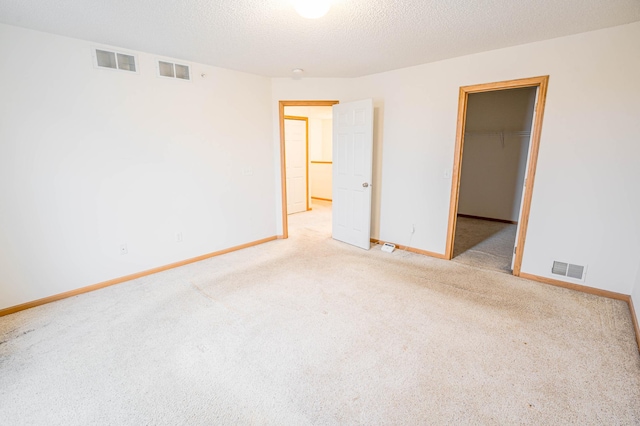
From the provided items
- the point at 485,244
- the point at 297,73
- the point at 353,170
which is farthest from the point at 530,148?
the point at 297,73

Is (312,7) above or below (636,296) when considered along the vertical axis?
above

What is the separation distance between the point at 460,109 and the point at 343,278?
231cm

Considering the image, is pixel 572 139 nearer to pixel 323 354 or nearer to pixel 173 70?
pixel 323 354

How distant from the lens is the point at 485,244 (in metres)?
4.20

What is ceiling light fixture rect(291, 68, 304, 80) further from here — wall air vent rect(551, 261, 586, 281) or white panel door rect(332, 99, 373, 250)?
wall air vent rect(551, 261, 586, 281)

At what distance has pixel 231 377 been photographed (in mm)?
1759

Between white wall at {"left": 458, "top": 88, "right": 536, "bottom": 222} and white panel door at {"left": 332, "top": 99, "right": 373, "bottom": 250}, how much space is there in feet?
9.55

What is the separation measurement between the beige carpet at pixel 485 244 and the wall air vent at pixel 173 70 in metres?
3.89

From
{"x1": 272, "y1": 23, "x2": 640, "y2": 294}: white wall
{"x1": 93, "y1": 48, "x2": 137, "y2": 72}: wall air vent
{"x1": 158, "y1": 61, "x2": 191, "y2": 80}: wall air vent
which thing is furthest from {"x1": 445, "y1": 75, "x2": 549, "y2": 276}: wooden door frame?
{"x1": 93, "y1": 48, "x2": 137, "y2": 72}: wall air vent

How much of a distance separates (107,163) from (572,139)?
4.44 m

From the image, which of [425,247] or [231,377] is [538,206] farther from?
[231,377]

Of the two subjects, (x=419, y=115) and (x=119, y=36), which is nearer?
(x=119, y=36)

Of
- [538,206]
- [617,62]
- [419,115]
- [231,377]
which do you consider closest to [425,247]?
[538,206]

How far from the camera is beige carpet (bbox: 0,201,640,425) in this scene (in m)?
1.53
